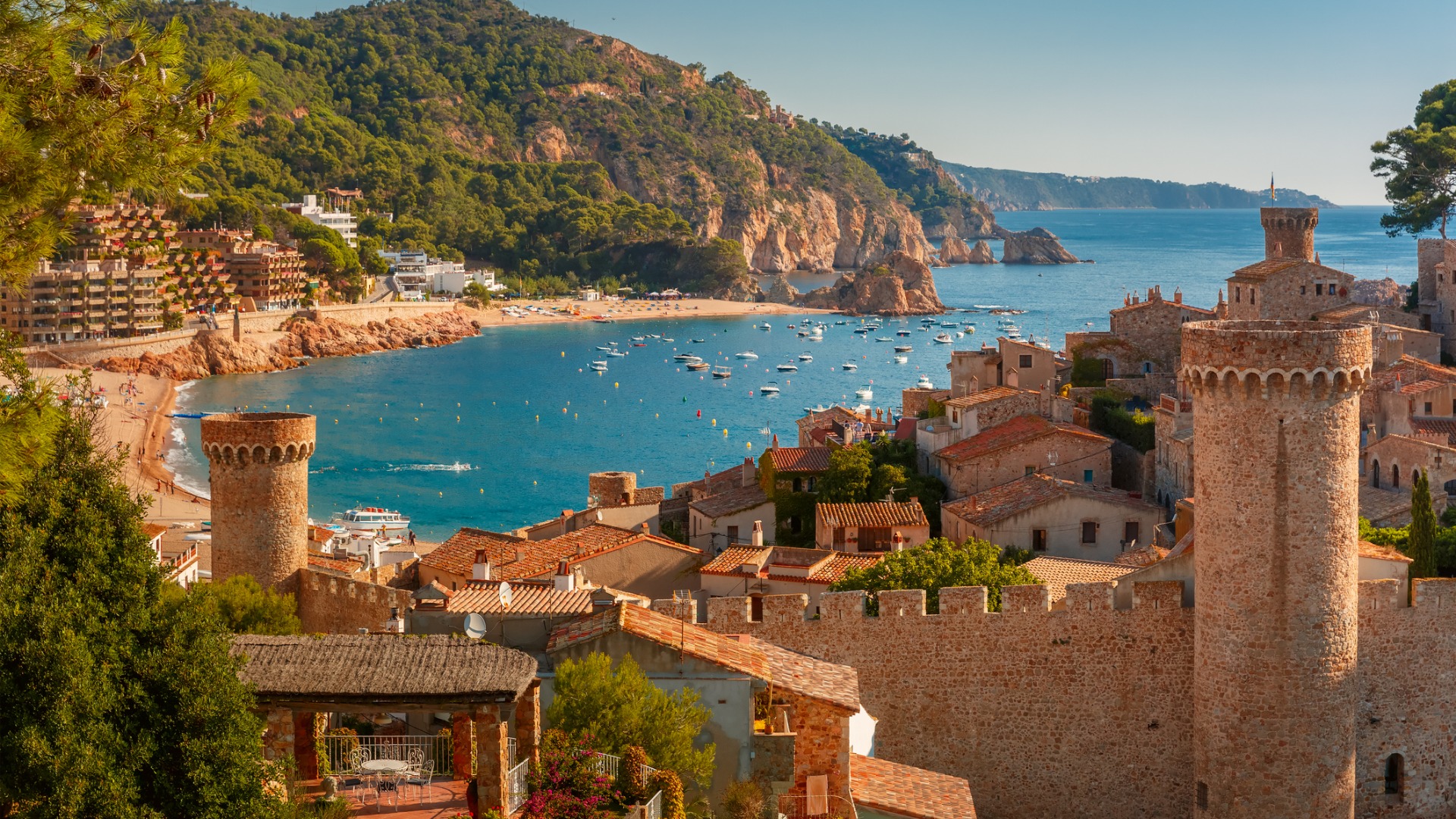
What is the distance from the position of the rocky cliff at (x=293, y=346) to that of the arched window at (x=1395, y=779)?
270ft

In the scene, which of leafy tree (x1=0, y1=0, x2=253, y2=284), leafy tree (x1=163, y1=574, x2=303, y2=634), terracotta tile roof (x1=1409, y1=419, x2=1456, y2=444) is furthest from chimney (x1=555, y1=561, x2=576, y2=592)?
terracotta tile roof (x1=1409, y1=419, x2=1456, y2=444)

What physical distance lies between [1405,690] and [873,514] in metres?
10.7

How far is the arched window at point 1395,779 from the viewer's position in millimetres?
18953

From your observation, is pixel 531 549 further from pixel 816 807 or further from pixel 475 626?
pixel 816 807

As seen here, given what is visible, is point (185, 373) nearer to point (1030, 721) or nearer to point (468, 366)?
point (468, 366)

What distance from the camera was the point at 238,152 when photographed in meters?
150

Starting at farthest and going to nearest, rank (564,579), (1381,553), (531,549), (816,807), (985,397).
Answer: (985,397) < (531,549) < (1381,553) < (564,579) < (816,807)

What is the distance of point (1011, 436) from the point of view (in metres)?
30.4

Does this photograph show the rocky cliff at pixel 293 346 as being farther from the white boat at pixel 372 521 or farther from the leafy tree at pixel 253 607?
the leafy tree at pixel 253 607

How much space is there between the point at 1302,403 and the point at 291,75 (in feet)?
636

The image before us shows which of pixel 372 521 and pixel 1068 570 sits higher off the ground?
pixel 1068 570

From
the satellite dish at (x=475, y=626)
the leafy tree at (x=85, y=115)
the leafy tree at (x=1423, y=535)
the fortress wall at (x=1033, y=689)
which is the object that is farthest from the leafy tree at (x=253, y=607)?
the leafy tree at (x=1423, y=535)

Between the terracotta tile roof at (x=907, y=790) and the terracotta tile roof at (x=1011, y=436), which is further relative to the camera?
the terracotta tile roof at (x=1011, y=436)

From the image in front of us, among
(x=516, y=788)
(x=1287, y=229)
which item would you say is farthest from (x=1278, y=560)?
(x=1287, y=229)
